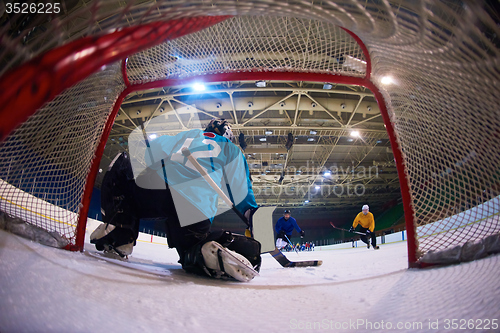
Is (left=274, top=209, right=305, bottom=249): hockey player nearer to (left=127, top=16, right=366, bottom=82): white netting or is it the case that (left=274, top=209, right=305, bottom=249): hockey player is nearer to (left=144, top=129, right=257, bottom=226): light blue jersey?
→ (left=144, top=129, right=257, bottom=226): light blue jersey

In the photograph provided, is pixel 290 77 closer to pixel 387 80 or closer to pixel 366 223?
pixel 387 80

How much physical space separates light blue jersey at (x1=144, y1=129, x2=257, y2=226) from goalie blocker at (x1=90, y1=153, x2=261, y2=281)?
0.27 feet

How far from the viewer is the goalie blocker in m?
1.23

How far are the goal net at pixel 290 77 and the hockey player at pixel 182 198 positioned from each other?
1.02 ft

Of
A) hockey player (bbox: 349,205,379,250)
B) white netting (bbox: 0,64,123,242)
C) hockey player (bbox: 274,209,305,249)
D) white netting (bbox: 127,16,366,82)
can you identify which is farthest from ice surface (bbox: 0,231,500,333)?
hockey player (bbox: 349,205,379,250)

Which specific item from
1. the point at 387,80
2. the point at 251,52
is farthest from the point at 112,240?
the point at 387,80

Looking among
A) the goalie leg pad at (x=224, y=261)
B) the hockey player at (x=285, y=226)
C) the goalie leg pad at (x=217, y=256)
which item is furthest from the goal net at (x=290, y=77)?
the hockey player at (x=285, y=226)

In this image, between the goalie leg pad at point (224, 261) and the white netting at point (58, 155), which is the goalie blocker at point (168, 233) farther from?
the white netting at point (58, 155)

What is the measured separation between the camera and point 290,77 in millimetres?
1706

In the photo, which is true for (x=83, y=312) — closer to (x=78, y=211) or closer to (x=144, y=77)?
(x=78, y=211)

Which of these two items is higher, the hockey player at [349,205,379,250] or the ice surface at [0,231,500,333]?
the hockey player at [349,205,379,250]

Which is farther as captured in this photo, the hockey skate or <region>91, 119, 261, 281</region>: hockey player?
the hockey skate

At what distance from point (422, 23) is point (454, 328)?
3.22ft

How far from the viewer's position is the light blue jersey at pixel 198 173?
144cm
